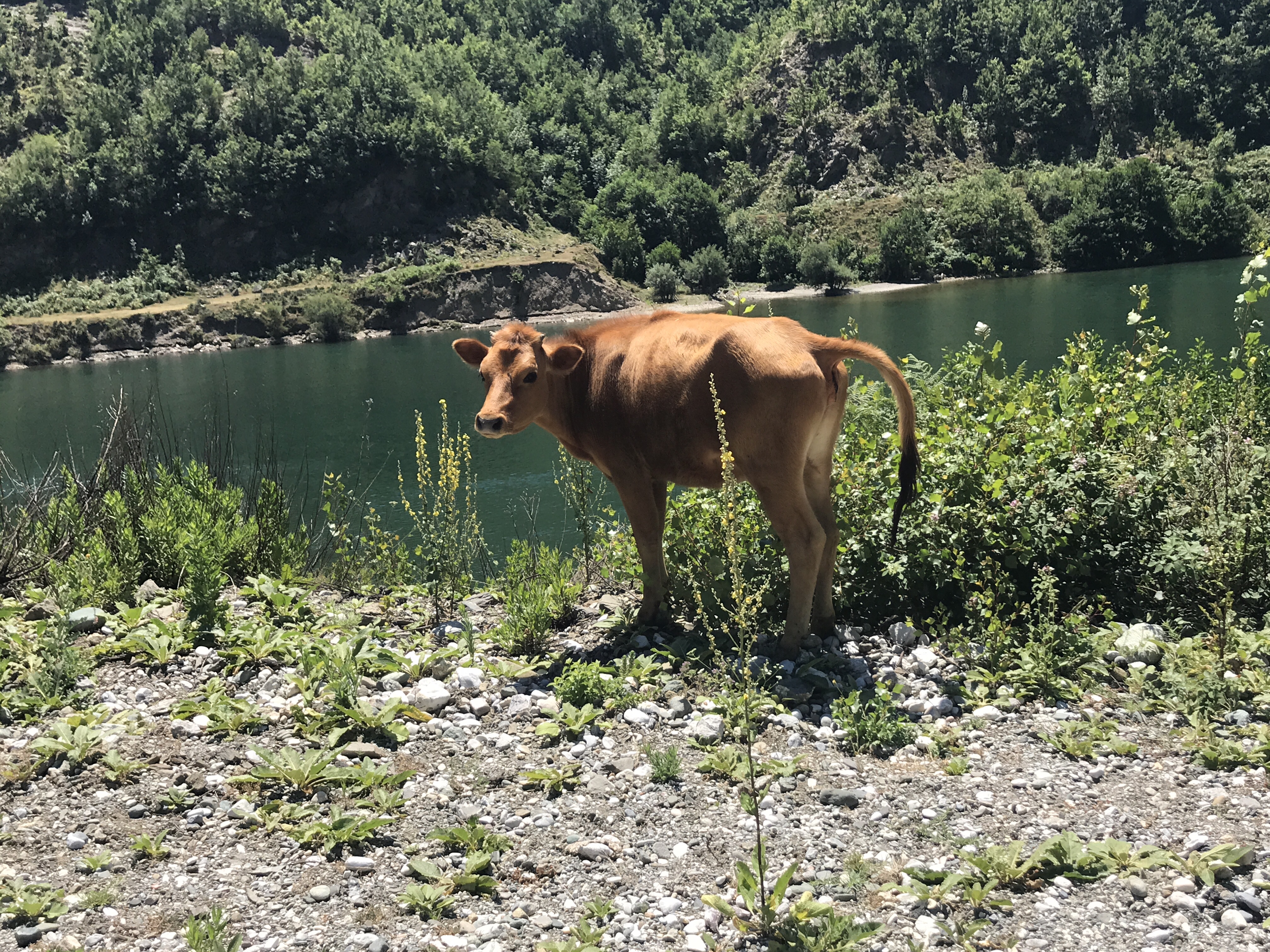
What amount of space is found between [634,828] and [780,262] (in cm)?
11334

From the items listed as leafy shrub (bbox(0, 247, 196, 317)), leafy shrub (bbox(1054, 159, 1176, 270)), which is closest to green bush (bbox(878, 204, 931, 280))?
leafy shrub (bbox(1054, 159, 1176, 270))

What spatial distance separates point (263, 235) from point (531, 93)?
70.8 meters

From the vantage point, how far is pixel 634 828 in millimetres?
4945

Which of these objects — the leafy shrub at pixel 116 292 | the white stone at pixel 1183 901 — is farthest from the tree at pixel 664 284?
the white stone at pixel 1183 901

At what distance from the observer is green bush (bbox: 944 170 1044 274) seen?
107 meters

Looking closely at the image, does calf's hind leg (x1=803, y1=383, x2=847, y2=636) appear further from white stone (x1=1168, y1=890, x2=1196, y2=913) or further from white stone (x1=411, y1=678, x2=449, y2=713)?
white stone (x1=1168, y1=890, x2=1196, y2=913)

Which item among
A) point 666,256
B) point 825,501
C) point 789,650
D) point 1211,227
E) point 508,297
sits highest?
point 1211,227

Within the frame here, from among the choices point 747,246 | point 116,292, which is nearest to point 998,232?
point 747,246

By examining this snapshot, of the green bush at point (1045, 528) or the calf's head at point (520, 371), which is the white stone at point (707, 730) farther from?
the calf's head at point (520, 371)

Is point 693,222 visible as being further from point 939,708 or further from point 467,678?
point 939,708

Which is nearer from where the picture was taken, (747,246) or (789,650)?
(789,650)

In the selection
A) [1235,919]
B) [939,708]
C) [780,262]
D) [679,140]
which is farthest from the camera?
[679,140]

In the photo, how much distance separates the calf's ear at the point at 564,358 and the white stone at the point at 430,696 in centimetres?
246

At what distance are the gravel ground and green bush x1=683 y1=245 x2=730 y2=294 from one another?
109 m
